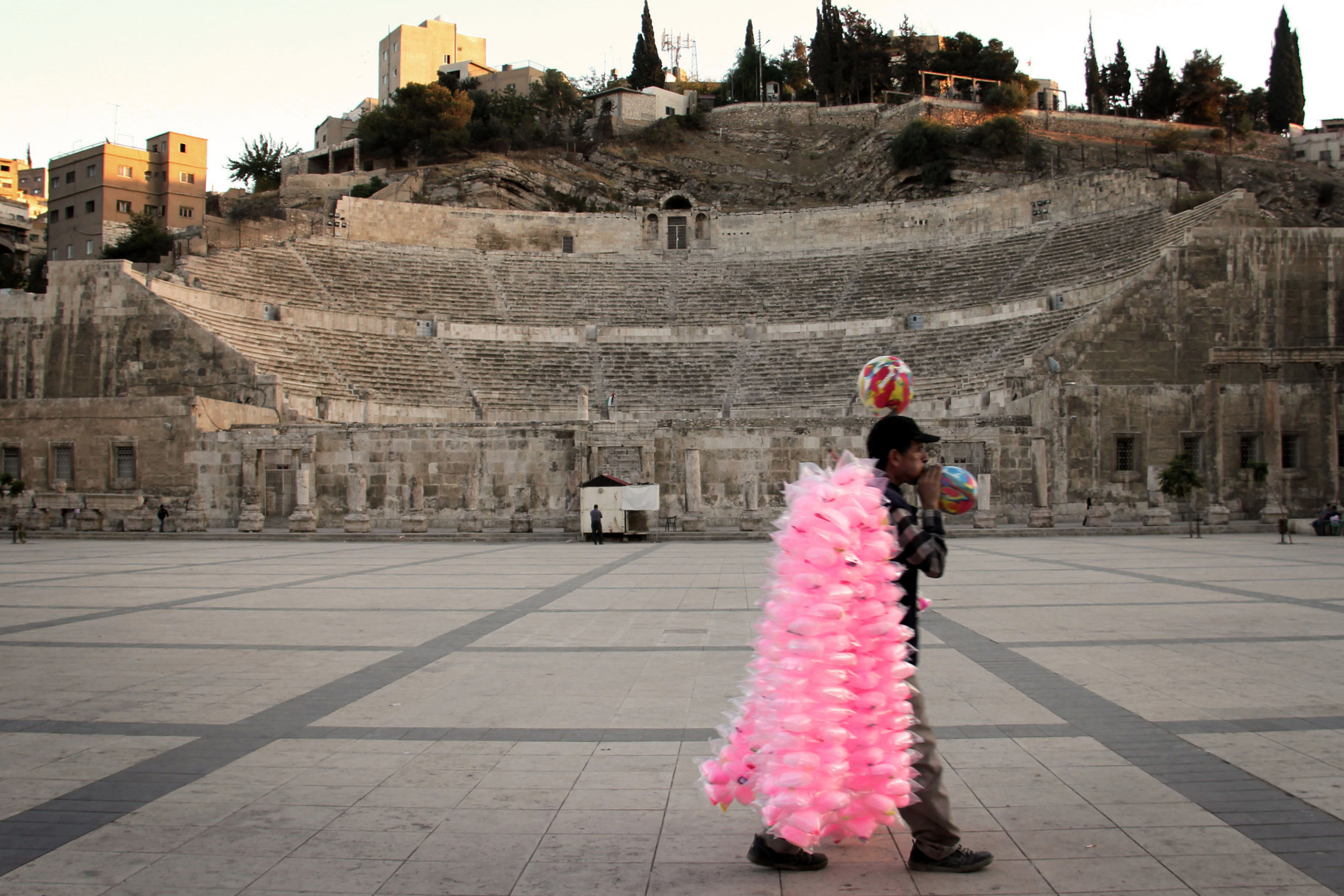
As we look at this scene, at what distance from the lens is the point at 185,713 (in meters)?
6.55

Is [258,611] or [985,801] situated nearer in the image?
[985,801]

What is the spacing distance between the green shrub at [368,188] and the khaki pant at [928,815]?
56545 millimetres

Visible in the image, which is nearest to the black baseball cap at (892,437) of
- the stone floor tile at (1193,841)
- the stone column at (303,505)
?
the stone floor tile at (1193,841)

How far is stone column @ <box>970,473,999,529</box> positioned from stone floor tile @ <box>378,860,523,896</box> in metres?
22.2

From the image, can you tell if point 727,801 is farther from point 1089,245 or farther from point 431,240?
point 431,240

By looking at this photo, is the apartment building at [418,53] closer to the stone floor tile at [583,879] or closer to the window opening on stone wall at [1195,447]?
the window opening on stone wall at [1195,447]

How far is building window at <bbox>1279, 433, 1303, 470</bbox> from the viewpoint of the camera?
103ft

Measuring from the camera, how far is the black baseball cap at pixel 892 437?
4.40 m

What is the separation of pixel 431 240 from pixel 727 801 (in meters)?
48.5

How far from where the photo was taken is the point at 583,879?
3828 mm

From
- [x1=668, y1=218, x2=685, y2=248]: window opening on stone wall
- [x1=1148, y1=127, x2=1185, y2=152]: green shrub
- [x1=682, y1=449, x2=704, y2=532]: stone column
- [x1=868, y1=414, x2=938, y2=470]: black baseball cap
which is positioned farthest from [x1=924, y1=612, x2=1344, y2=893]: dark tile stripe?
[x1=1148, y1=127, x2=1185, y2=152]: green shrub

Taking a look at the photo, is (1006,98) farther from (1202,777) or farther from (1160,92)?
(1202,777)

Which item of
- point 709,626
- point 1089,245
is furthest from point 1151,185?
point 709,626

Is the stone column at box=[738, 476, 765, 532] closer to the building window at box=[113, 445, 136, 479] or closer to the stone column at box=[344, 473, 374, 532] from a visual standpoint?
the stone column at box=[344, 473, 374, 532]
